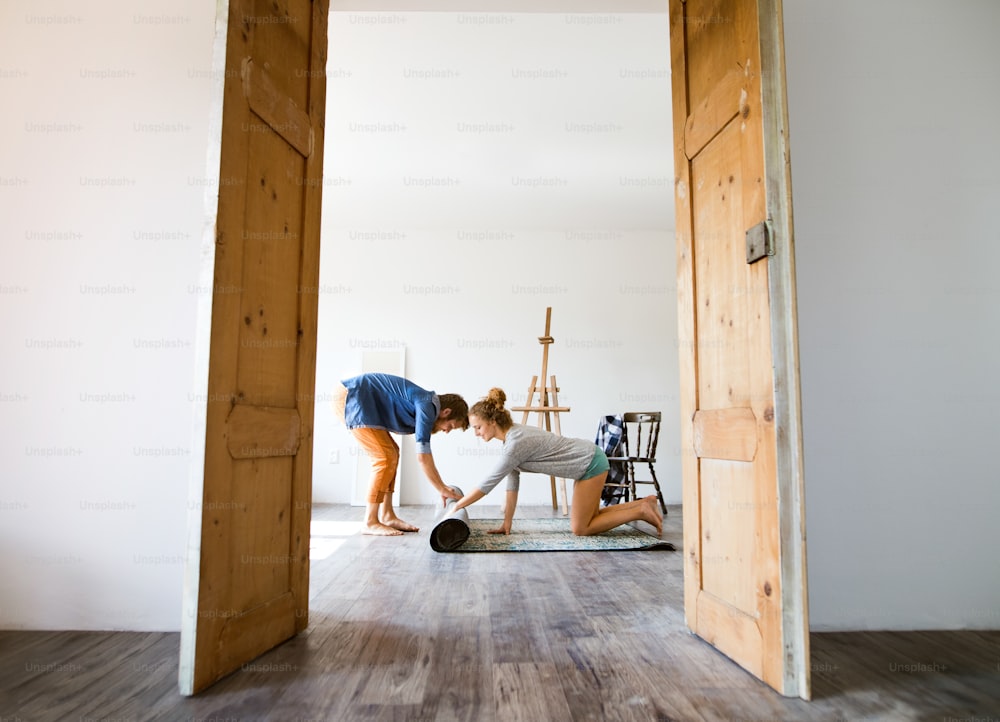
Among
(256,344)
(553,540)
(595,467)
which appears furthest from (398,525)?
(256,344)

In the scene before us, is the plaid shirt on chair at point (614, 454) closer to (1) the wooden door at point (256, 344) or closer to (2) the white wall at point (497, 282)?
(2) the white wall at point (497, 282)

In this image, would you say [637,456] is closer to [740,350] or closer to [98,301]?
[740,350]

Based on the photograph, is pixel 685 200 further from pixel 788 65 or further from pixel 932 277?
pixel 932 277

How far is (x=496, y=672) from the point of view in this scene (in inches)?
69.7

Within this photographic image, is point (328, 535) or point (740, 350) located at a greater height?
point (740, 350)

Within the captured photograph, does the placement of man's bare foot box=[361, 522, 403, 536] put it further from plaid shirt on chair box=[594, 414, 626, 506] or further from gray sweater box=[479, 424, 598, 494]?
plaid shirt on chair box=[594, 414, 626, 506]

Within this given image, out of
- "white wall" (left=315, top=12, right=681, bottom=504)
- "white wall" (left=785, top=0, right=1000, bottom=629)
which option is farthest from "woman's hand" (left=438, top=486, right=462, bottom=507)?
"white wall" (left=785, top=0, right=1000, bottom=629)

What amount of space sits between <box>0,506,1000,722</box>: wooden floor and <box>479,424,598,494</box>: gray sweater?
155 centimetres

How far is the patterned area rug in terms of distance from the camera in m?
3.83

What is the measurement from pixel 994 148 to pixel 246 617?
2.95 metres

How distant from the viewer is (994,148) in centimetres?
233

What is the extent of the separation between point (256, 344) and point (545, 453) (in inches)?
104

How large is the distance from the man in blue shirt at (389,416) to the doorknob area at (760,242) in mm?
2783

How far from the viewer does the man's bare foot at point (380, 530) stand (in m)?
4.43
